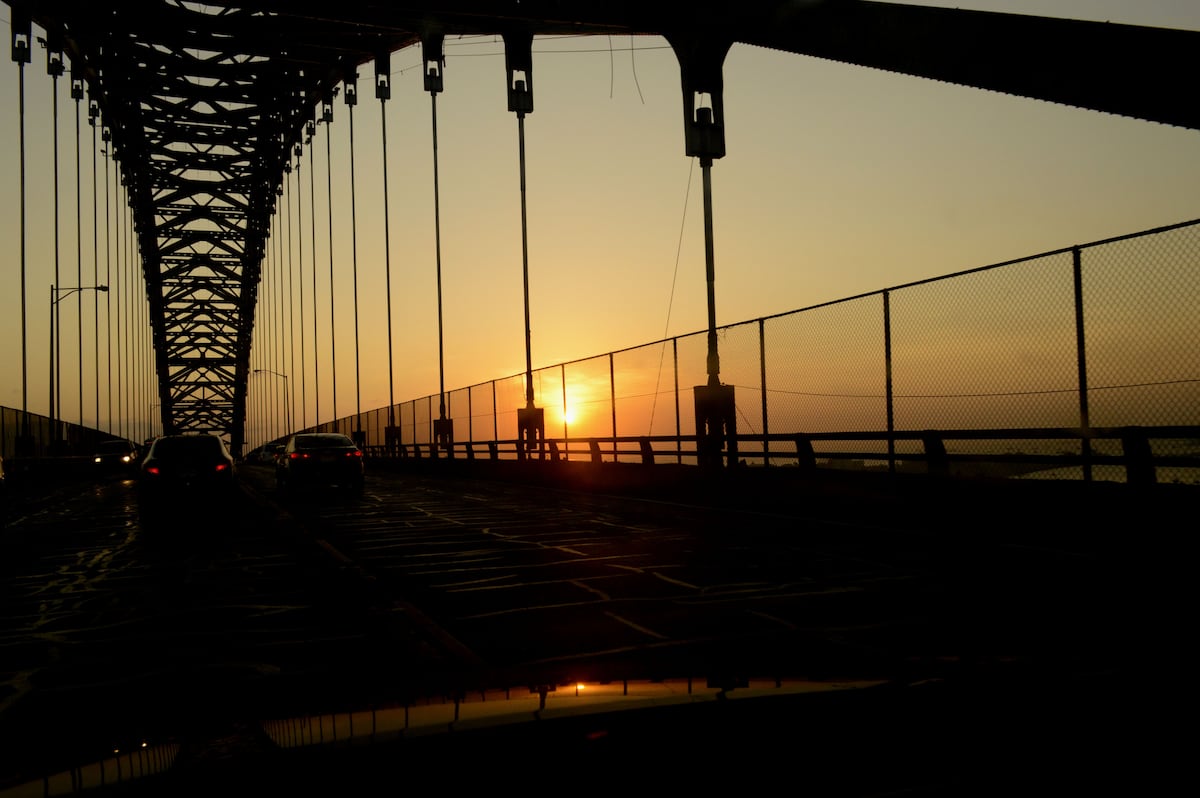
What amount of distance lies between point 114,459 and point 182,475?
35.6 meters

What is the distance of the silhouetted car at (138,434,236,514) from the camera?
1841 cm

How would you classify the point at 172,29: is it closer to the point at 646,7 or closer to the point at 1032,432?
the point at 646,7

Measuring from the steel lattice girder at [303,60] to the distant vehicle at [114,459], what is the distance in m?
18.2

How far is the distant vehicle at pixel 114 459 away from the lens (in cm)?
4931

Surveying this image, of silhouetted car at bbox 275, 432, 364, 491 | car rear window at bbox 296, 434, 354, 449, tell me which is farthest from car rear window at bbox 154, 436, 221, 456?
car rear window at bbox 296, 434, 354, 449

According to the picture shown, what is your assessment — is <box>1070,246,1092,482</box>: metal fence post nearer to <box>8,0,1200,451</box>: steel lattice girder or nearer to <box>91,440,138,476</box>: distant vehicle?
<box>8,0,1200,451</box>: steel lattice girder

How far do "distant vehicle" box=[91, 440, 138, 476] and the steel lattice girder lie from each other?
18226 millimetres

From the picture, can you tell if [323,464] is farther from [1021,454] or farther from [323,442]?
[1021,454]

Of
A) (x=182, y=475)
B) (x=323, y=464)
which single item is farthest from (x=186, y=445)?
(x=323, y=464)

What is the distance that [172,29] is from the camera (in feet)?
137

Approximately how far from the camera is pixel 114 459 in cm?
5056

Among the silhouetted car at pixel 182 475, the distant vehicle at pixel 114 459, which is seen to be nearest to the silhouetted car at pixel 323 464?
the silhouetted car at pixel 182 475

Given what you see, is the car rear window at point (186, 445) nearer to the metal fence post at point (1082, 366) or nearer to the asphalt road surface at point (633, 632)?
the asphalt road surface at point (633, 632)

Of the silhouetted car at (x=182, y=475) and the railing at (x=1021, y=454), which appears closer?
the railing at (x=1021, y=454)
